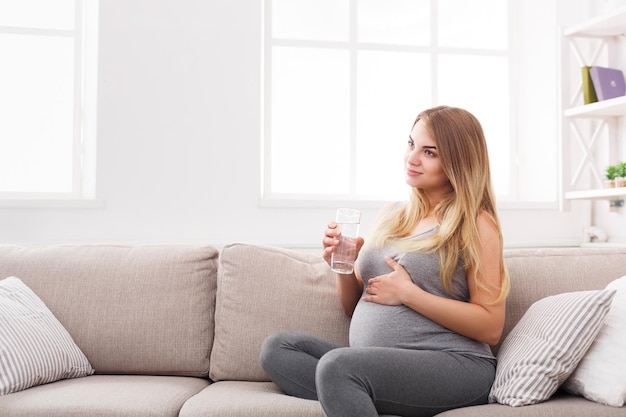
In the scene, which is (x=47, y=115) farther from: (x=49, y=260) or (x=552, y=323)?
(x=552, y=323)

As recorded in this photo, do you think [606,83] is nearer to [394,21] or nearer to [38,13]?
[394,21]

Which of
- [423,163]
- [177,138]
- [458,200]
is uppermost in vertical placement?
[177,138]

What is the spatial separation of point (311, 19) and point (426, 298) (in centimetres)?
217

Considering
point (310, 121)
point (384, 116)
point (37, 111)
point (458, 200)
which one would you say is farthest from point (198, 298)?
point (384, 116)

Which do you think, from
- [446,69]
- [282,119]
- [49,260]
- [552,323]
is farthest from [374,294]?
[446,69]

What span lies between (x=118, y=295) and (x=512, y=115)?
96.9 inches

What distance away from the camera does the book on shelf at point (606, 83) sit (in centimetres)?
316

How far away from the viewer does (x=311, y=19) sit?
3555 mm

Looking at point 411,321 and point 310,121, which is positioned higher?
point 310,121

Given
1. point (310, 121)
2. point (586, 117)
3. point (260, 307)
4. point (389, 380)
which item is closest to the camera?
point (389, 380)

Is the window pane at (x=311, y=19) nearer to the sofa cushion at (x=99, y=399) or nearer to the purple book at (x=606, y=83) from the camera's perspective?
the purple book at (x=606, y=83)

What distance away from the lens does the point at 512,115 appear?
12.3ft

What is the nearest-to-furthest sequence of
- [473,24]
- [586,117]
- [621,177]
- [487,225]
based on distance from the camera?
[487,225] → [621,177] → [586,117] → [473,24]

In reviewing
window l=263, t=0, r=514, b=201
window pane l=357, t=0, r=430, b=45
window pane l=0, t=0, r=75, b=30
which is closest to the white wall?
window l=263, t=0, r=514, b=201
